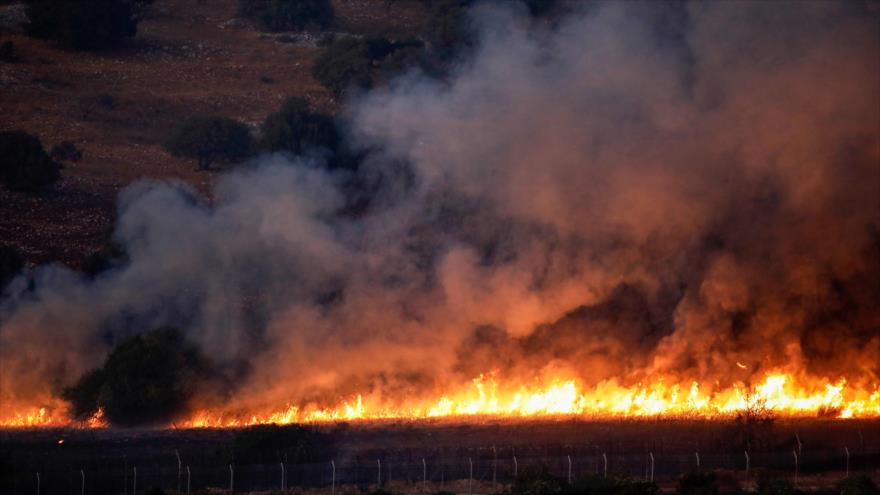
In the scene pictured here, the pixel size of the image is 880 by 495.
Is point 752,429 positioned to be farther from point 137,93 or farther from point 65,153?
point 137,93

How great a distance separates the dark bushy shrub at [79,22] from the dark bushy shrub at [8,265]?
4413cm

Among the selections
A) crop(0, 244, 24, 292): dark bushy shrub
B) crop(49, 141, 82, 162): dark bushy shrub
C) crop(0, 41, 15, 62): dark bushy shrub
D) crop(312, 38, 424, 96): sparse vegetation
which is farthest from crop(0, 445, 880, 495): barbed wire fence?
crop(0, 41, 15, 62): dark bushy shrub

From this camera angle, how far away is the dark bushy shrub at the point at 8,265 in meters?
62.1

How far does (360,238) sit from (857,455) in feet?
72.4

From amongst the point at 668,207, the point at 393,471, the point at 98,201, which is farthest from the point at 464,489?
the point at 98,201

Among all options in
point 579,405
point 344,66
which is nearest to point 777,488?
point 579,405

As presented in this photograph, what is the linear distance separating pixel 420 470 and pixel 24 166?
46.5 m

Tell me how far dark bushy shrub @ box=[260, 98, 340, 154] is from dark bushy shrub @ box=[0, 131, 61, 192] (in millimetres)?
13507

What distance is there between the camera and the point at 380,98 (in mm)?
63906

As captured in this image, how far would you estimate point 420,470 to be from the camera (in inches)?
1820

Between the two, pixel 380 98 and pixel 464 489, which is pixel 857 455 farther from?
pixel 380 98

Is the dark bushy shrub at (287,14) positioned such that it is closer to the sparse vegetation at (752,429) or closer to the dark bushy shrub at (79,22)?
the dark bushy shrub at (79,22)

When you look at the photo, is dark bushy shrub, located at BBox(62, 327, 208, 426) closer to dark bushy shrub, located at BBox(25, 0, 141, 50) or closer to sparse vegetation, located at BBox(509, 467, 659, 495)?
sparse vegetation, located at BBox(509, 467, 659, 495)

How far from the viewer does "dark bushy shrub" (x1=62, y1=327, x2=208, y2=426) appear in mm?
52312
